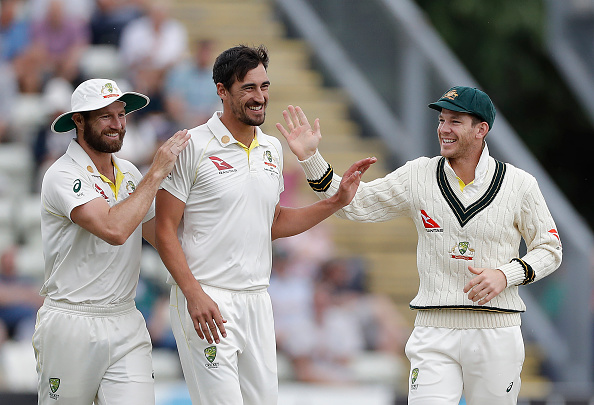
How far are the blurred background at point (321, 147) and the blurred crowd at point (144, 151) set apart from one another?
0.02 metres

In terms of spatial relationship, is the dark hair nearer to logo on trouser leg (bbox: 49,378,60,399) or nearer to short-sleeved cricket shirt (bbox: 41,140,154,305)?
short-sleeved cricket shirt (bbox: 41,140,154,305)

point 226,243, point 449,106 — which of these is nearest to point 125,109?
point 226,243

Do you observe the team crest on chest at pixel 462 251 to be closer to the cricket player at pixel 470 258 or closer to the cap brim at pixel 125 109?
the cricket player at pixel 470 258

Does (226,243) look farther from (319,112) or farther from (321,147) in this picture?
(319,112)

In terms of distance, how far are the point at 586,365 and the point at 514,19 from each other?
20.9 ft

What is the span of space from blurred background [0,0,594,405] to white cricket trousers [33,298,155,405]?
3.48 metres

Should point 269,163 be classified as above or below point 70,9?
below

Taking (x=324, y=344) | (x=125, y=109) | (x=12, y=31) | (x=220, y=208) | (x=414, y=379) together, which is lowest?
(x=324, y=344)

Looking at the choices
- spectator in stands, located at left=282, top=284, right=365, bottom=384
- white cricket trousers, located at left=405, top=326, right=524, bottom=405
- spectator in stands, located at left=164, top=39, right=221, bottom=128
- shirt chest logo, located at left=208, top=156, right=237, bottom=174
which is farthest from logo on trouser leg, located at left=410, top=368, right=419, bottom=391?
spectator in stands, located at left=164, top=39, right=221, bottom=128

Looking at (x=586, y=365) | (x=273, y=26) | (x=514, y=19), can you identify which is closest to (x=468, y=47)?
(x=514, y=19)

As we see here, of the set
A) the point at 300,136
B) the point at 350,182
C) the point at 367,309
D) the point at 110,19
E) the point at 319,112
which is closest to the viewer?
the point at 350,182

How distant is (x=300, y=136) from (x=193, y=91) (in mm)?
5302

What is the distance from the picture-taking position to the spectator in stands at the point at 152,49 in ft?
36.2

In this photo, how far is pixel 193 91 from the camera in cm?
1101
